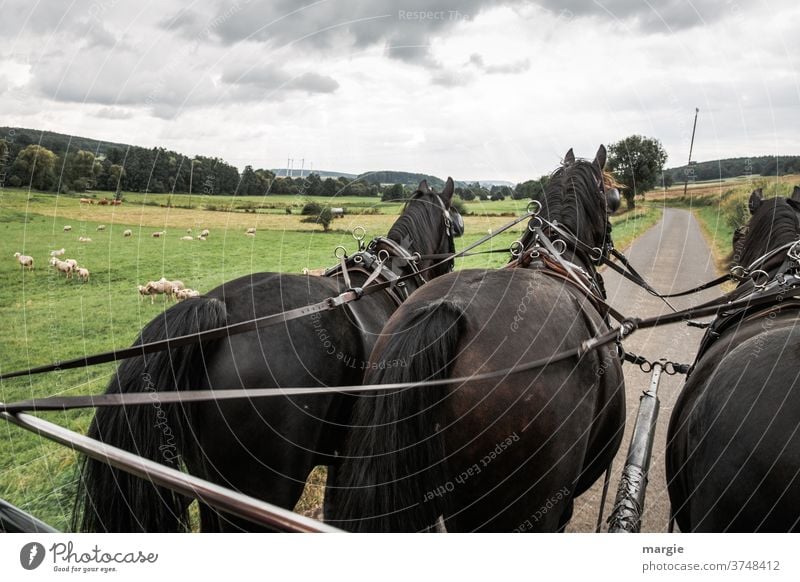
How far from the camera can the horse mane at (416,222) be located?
183 inches

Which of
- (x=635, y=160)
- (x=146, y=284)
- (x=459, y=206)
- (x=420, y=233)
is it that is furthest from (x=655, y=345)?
(x=146, y=284)

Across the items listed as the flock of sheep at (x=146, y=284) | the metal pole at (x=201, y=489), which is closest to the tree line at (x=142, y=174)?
the metal pole at (x=201, y=489)

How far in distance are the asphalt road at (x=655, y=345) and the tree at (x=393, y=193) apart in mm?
2614

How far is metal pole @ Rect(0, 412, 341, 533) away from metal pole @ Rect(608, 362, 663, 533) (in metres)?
1.33

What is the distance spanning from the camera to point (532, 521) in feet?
8.21

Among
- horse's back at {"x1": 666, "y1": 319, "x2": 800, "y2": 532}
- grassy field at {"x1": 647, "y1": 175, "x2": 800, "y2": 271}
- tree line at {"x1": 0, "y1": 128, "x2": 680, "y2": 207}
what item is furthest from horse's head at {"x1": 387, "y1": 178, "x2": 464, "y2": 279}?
horse's back at {"x1": 666, "y1": 319, "x2": 800, "y2": 532}

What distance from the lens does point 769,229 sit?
141 inches

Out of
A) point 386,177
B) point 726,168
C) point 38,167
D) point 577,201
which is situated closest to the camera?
point 38,167

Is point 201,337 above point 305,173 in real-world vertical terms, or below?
below

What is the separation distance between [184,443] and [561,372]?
198 cm

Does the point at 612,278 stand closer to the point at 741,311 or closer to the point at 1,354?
the point at 741,311

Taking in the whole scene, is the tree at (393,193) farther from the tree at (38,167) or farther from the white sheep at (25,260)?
the white sheep at (25,260)

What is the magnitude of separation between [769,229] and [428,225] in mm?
2571

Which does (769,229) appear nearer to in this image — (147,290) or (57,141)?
(57,141)
